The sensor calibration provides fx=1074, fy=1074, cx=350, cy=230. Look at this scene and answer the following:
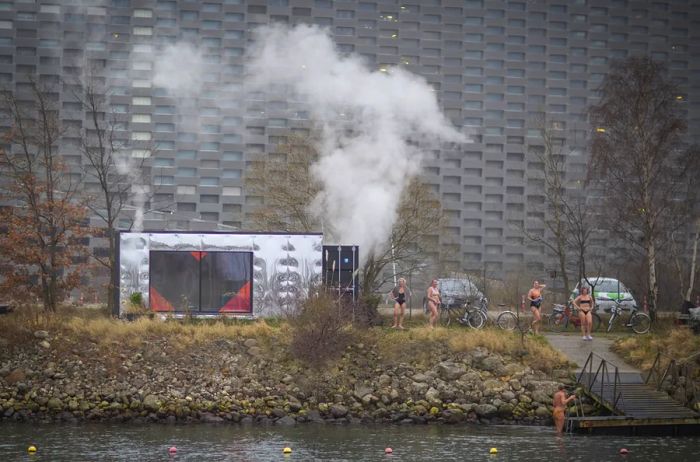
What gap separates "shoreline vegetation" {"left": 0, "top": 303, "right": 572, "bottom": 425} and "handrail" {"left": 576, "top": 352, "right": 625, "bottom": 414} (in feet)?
3.08

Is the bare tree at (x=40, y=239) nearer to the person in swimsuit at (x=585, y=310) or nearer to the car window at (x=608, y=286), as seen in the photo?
the person in swimsuit at (x=585, y=310)

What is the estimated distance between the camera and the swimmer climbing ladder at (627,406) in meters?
29.5

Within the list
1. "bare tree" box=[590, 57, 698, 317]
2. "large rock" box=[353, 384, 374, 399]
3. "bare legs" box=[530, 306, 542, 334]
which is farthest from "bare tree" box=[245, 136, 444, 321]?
"large rock" box=[353, 384, 374, 399]

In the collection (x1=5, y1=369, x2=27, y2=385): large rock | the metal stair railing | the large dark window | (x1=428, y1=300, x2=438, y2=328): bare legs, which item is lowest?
the metal stair railing

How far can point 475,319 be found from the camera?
39.7 m

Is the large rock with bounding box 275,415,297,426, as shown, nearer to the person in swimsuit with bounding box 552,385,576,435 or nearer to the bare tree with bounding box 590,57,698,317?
the person in swimsuit with bounding box 552,385,576,435

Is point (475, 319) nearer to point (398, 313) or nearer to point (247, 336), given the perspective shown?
point (398, 313)

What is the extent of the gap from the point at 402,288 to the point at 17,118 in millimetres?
16914

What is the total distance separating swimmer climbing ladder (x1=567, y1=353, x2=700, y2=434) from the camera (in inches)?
1160

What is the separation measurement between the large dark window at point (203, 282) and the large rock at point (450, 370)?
8.50m

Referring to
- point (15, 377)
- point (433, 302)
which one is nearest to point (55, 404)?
point (15, 377)

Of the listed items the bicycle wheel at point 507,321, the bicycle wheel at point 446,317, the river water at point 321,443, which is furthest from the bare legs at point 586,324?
the river water at point 321,443

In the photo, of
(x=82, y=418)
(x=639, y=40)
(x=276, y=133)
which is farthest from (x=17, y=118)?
(x=639, y=40)

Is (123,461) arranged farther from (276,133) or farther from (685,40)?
(685,40)
